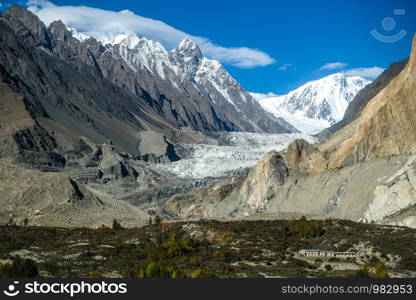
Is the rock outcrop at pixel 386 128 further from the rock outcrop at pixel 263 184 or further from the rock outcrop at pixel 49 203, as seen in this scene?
the rock outcrop at pixel 49 203

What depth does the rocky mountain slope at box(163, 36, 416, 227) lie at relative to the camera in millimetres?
61062

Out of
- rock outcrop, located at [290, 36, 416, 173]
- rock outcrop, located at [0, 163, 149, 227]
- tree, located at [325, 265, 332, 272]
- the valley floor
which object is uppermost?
rock outcrop, located at [290, 36, 416, 173]

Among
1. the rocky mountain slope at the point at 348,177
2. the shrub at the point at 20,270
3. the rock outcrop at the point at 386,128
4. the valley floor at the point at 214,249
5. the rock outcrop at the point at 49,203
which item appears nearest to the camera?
the shrub at the point at 20,270

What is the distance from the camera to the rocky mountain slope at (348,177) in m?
61.1

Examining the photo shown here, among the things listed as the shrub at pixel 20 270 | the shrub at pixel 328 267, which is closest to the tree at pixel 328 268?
the shrub at pixel 328 267

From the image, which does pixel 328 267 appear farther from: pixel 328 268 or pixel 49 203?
pixel 49 203

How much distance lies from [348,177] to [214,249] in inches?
1146

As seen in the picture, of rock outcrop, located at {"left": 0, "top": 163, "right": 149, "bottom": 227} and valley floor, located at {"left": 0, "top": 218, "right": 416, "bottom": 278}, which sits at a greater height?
rock outcrop, located at {"left": 0, "top": 163, "right": 149, "bottom": 227}

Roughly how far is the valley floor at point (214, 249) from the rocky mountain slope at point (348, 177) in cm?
621

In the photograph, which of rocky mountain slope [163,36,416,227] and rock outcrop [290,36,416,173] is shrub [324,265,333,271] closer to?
rocky mountain slope [163,36,416,227]

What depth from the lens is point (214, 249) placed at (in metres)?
47.4

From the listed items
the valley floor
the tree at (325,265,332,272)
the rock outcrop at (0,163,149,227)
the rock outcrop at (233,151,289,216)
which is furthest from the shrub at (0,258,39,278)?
the rock outcrop at (233,151,289,216)

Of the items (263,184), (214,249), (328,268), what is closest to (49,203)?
(214,249)

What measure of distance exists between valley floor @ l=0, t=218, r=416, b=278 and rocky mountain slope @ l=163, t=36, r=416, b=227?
6.21m
